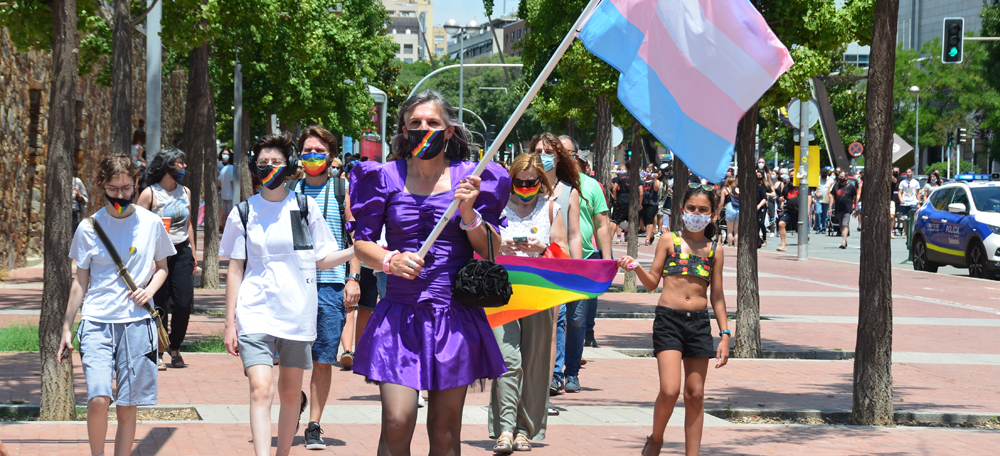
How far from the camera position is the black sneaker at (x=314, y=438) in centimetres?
660

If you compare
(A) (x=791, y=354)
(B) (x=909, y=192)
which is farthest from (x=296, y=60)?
(B) (x=909, y=192)

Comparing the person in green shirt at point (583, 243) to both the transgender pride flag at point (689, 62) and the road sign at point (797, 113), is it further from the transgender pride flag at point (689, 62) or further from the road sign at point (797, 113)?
the road sign at point (797, 113)

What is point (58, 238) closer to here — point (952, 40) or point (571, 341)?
point (571, 341)

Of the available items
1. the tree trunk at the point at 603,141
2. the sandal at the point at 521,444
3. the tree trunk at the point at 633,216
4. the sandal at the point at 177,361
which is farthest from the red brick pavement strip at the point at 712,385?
the tree trunk at the point at 603,141

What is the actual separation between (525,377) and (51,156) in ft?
10.8

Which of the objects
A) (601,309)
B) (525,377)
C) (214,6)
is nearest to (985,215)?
(601,309)

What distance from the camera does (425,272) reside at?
4.35 m

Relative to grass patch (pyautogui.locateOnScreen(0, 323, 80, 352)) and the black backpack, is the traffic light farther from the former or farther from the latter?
the black backpack

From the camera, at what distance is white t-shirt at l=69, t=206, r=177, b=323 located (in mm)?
5797

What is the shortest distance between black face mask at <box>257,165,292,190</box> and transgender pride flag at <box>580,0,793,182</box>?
5.94 ft

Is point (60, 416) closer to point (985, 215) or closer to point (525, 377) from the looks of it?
point (525, 377)

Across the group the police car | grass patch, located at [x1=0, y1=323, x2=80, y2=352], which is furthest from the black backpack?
the police car

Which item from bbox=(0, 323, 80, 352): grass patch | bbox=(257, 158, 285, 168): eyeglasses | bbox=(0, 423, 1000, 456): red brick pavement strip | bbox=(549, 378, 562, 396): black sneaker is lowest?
bbox=(0, 423, 1000, 456): red brick pavement strip

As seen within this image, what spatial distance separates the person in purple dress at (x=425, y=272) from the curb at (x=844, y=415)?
3981 millimetres
